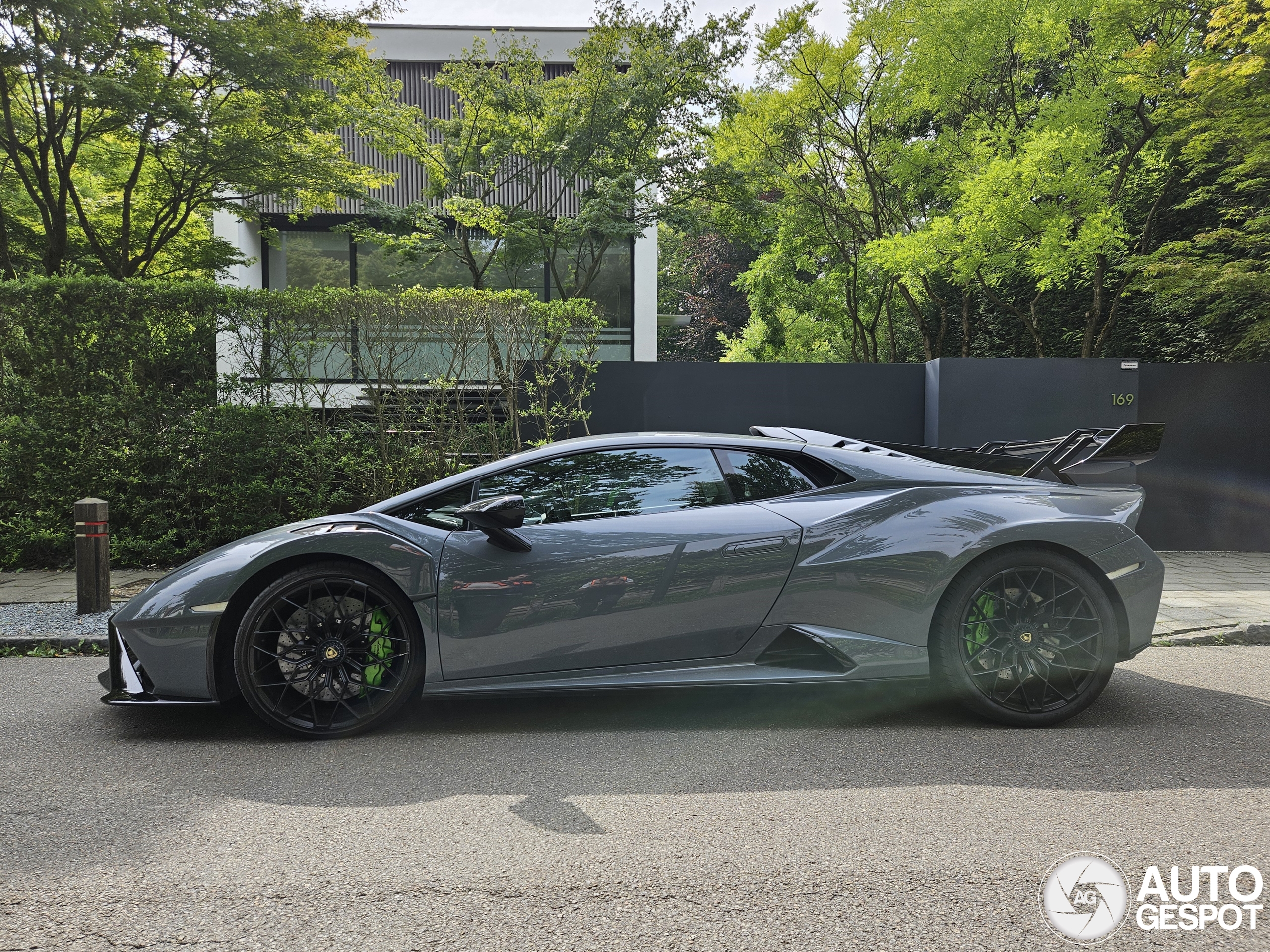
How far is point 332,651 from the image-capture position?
3656mm

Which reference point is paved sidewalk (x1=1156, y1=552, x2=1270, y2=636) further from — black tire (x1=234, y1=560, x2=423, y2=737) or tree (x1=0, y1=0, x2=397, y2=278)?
tree (x1=0, y1=0, x2=397, y2=278)

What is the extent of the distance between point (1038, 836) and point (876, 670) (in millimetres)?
1050

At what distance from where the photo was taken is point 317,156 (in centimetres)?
1195

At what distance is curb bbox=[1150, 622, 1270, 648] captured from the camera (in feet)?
18.8

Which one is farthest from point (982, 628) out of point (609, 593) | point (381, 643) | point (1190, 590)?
point (1190, 590)

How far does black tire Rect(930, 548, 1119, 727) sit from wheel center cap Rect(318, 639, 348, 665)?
2.52m

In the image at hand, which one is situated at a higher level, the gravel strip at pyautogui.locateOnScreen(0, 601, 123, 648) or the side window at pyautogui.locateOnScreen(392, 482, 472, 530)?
the side window at pyautogui.locateOnScreen(392, 482, 472, 530)

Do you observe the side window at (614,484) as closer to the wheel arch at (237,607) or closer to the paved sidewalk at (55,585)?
the wheel arch at (237,607)

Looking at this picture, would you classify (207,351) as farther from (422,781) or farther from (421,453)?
(422,781)

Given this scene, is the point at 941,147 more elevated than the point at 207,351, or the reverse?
the point at 941,147

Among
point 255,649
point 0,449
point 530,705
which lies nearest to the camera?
point 255,649

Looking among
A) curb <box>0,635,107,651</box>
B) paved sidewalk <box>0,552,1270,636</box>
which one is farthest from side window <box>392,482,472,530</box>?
paved sidewalk <box>0,552,1270,636</box>

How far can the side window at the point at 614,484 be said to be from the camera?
381 centimetres

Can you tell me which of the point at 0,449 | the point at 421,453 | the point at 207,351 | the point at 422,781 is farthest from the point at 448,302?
the point at 422,781
